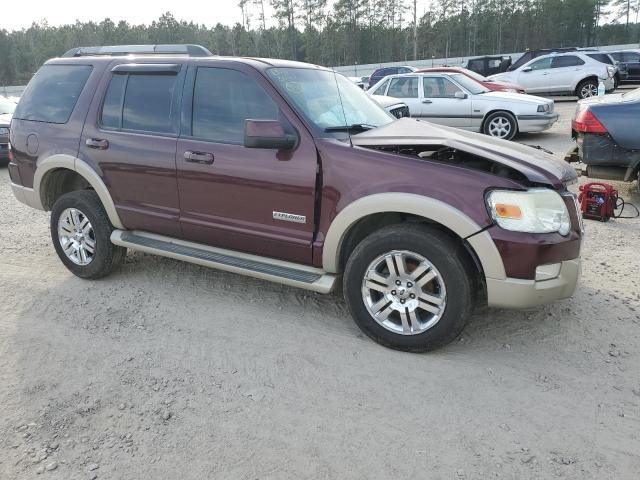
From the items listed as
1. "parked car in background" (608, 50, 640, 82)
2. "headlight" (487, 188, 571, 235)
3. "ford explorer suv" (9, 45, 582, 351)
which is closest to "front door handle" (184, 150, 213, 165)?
"ford explorer suv" (9, 45, 582, 351)

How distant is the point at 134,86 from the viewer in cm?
428

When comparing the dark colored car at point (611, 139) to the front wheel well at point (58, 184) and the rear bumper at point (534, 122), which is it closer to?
the rear bumper at point (534, 122)

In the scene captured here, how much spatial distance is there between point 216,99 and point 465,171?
6.33 ft

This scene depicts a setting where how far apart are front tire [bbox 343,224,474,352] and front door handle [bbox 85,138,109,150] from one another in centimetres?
231

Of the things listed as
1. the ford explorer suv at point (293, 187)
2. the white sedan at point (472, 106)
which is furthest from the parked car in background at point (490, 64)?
the ford explorer suv at point (293, 187)

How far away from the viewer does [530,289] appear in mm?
3107

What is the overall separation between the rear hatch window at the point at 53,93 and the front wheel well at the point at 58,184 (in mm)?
477

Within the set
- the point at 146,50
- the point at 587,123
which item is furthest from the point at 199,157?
the point at 587,123

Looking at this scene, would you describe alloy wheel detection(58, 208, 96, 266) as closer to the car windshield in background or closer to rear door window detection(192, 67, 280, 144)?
rear door window detection(192, 67, 280, 144)

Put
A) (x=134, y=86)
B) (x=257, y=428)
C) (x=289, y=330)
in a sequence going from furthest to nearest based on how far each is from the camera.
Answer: (x=134, y=86), (x=289, y=330), (x=257, y=428)

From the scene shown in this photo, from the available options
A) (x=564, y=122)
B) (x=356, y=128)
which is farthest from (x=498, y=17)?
(x=356, y=128)

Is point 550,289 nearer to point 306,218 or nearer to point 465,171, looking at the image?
point 465,171

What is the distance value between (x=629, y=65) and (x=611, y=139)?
20.3 meters

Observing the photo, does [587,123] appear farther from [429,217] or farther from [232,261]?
[232,261]
